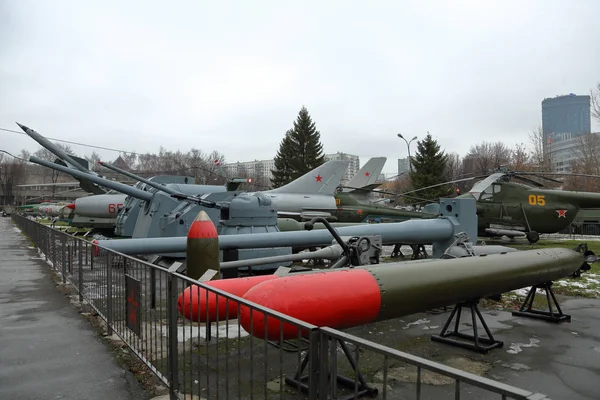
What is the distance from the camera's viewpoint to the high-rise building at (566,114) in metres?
87.6

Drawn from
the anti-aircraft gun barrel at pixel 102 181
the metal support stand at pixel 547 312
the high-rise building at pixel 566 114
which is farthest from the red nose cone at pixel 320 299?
the high-rise building at pixel 566 114

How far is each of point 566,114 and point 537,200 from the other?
92235 mm

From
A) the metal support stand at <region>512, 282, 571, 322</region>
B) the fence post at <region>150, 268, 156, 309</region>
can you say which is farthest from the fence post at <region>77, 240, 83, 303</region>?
the metal support stand at <region>512, 282, 571, 322</region>

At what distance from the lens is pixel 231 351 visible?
202 inches

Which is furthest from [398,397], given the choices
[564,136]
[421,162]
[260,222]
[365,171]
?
[564,136]

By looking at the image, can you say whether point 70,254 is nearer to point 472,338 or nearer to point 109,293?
point 109,293

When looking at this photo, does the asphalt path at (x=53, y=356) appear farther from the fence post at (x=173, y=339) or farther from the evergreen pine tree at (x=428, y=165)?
the evergreen pine tree at (x=428, y=165)

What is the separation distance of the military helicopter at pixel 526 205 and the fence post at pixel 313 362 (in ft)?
53.8

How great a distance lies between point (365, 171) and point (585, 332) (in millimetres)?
21404

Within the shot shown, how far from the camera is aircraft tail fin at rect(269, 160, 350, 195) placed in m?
20.3

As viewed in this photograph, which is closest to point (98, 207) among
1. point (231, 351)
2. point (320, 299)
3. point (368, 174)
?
point (231, 351)

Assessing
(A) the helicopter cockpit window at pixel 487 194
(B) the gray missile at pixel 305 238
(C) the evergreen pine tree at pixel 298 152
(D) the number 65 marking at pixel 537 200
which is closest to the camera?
(B) the gray missile at pixel 305 238

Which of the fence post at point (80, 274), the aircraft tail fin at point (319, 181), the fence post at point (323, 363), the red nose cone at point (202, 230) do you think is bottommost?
the fence post at point (80, 274)

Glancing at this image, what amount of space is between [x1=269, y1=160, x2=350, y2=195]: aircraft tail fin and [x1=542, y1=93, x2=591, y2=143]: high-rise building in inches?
3017
